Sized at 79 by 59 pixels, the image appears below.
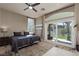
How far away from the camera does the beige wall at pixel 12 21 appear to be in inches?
69.6

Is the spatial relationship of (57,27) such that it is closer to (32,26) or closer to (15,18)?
(32,26)

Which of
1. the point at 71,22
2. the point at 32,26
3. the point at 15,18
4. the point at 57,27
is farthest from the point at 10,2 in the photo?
the point at 71,22

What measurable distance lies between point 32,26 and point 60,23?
0.66m

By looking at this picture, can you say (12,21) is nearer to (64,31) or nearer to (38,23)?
(38,23)

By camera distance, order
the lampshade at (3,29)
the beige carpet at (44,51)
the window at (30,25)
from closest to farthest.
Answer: the lampshade at (3,29), the beige carpet at (44,51), the window at (30,25)

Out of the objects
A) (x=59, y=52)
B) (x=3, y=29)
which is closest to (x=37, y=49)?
(x=59, y=52)

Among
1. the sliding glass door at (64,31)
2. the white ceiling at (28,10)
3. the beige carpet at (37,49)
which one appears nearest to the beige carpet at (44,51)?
the beige carpet at (37,49)

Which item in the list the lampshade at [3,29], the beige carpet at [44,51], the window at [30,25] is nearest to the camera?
the lampshade at [3,29]

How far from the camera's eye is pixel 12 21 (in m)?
1.86

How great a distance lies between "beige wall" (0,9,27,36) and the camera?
1.77 m

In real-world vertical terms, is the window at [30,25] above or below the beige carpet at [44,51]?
above

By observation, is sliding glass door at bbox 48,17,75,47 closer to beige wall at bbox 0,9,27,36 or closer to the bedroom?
the bedroom

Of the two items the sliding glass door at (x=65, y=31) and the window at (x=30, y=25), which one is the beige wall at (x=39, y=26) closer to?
the window at (x=30, y=25)


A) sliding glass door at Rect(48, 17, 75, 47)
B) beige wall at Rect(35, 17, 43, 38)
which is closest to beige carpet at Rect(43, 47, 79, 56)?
sliding glass door at Rect(48, 17, 75, 47)
